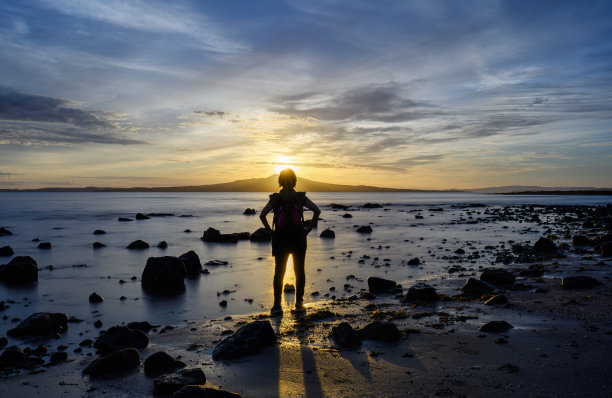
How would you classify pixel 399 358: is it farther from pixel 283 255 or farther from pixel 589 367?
pixel 283 255

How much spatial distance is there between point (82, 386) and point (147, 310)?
4.88 metres

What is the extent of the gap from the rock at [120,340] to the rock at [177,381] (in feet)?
6.46

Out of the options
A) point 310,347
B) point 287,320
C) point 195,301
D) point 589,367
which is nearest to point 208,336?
point 287,320

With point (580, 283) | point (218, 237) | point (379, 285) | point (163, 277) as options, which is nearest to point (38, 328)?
point (163, 277)

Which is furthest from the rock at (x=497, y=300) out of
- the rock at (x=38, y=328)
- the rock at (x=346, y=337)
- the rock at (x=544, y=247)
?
the rock at (x=544, y=247)

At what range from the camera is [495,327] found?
6551 millimetres

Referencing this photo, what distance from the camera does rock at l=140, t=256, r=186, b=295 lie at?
1196 centimetres

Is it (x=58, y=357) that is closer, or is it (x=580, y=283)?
(x=58, y=357)

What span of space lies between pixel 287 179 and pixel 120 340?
4415mm

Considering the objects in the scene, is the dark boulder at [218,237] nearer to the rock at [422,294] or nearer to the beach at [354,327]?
the beach at [354,327]

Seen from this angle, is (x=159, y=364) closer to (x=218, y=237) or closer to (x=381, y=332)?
(x=381, y=332)

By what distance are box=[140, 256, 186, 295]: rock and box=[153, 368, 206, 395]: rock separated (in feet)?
23.7

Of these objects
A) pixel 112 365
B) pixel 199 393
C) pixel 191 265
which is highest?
pixel 199 393

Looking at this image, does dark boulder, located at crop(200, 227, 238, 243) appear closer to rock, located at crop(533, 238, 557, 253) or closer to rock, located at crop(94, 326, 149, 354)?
rock, located at crop(533, 238, 557, 253)
